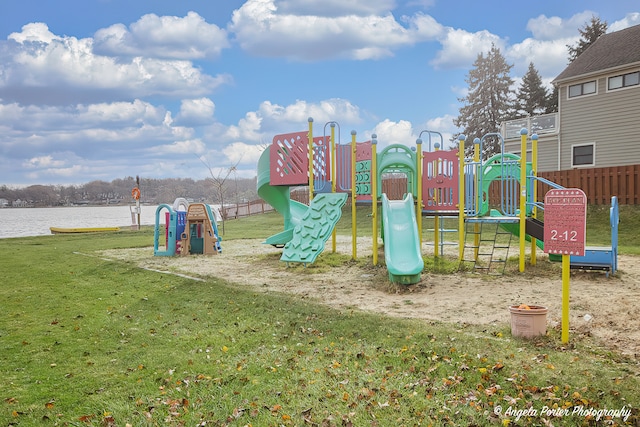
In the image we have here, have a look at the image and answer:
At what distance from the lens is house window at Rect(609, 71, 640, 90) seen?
23219 mm

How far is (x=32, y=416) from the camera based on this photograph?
4.32m

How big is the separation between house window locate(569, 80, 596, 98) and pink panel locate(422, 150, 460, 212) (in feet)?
57.1

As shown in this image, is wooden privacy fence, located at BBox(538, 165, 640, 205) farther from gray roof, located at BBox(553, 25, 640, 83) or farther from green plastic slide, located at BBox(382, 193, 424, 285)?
green plastic slide, located at BBox(382, 193, 424, 285)

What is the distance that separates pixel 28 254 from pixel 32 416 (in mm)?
15694

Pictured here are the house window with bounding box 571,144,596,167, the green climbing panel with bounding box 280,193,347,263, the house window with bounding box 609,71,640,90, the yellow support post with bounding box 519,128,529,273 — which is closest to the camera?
the yellow support post with bounding box 519,128,529,273

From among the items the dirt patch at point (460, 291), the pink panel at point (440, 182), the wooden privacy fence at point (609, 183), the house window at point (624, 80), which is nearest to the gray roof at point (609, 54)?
the house window at point (624, 80)

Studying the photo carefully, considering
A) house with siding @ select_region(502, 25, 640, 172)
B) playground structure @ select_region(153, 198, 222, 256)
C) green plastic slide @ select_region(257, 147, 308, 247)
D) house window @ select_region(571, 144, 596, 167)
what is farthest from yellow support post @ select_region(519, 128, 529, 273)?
house window @ select_region(571, 144, 596, 167)

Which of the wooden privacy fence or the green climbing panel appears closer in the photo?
the green climbing panel

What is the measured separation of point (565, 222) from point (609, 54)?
24049 millimetres

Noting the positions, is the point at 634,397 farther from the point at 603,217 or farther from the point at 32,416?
the point at 603,217

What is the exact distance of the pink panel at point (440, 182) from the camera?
12099mm

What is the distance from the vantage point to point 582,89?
83.3ft

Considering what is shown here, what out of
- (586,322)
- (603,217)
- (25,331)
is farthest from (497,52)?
(25,331)

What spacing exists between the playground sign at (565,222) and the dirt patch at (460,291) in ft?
4.15
